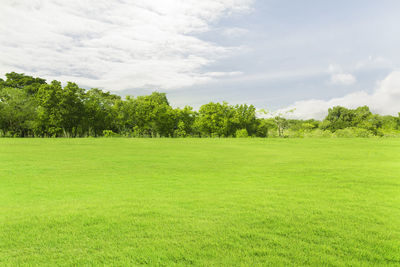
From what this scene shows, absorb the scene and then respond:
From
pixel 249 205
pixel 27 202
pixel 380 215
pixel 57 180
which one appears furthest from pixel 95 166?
pixel 380 215

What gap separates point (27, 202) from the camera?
4.34m

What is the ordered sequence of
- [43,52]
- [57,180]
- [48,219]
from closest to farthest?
A: 1. [48,219]
2. [57,180]
3. [43,52]

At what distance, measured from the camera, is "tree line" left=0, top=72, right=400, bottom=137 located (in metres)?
32.1

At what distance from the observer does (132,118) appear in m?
35.8

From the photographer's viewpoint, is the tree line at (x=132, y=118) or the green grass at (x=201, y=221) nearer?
the green grass at (x=201, y=221)

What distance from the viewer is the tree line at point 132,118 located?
105ft

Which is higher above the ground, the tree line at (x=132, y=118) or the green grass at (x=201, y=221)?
the tree line at (x=132, y=118)

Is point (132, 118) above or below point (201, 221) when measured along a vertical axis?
above

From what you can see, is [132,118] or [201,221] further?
[132,118]

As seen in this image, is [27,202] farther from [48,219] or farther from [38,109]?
[38,109]

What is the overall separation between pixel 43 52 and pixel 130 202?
973 centimetres

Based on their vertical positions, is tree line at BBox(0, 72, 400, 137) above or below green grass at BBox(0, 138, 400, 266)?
above

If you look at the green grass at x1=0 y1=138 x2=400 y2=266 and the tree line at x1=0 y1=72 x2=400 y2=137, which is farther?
the tree line at x1=0 y1=72 x2=400 y2=137

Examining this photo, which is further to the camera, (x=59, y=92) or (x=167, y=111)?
(x=167, y=111)
